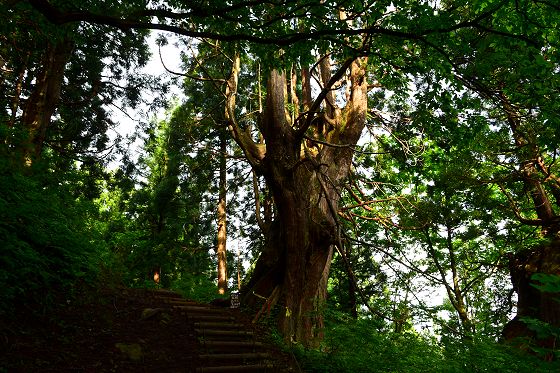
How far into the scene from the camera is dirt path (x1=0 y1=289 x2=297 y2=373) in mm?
4203

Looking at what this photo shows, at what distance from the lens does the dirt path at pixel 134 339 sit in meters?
4.20

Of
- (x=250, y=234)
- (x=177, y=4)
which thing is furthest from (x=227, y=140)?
(x=177, y=4)

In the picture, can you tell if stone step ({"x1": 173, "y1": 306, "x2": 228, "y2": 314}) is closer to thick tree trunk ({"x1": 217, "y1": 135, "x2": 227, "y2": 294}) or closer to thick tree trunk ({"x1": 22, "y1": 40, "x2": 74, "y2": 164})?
thick tree trunk ({"x1": 22, "y1": 40, "x2": 74, "y2": 164})

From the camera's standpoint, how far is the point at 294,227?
7.42 metres

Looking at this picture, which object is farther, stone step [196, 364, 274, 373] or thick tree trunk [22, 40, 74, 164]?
thick tree trunk [22, 40, 74, 164]

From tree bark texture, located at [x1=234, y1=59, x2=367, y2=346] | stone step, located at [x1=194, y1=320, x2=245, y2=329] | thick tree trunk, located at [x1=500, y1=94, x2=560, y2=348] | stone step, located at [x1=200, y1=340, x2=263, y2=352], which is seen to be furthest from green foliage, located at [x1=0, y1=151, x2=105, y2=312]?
thick tree trunk, located at [x1=500, y1=94, x2=560, y2=348]

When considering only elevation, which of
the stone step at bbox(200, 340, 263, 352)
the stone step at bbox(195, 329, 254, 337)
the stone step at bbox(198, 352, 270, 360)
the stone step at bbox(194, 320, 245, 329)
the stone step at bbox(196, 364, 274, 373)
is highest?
the stone step at bbox(194, 320, 245, 329)

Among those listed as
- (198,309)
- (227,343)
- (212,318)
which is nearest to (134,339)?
(227,343)

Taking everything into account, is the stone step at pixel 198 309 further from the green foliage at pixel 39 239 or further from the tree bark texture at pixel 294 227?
the green foliage at pixel 39 239

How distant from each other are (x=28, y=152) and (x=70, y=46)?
4.53 metres

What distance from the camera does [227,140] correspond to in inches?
688

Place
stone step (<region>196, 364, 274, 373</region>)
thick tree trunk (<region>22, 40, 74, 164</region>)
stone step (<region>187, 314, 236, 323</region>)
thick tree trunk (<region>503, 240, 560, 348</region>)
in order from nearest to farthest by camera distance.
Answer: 1. stone step (<region>196, 364, 274, 373</region>)
2. stone step (<region>187, 314, 236, 323</region>)
3. thick tree trunk (<region>22, 40, 74, 164</region>)
4. thick tree trunk (<region>503, 240, 560, 348</region>)

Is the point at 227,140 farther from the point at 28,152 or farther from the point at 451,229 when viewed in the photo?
the point at 28,152

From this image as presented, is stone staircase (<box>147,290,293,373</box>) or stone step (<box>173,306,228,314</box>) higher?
stone step (<box>173,306,228,314</box>)
